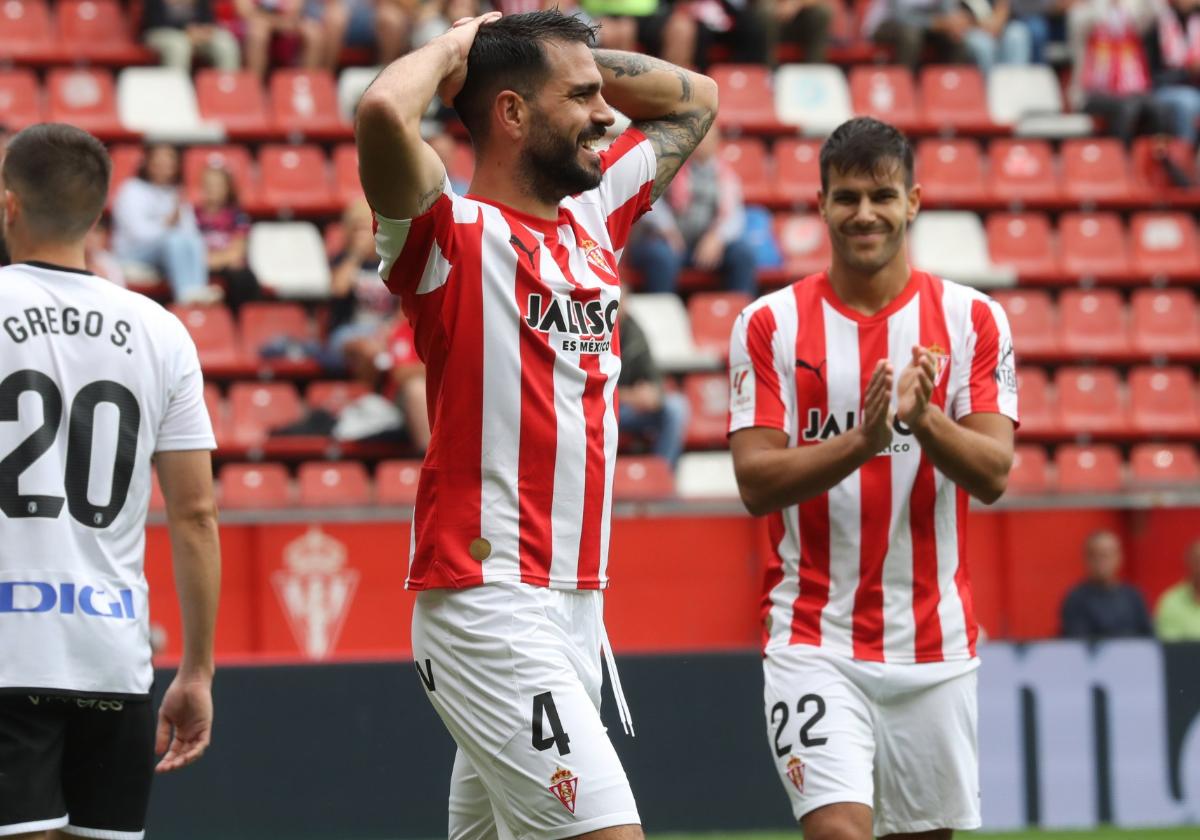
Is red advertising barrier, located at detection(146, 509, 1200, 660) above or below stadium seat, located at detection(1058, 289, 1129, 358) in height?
below

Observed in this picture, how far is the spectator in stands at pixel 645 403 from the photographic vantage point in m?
11.2

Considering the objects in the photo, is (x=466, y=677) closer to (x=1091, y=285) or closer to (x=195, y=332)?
(x=195, y=332)

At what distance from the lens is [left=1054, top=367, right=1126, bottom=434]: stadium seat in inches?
522

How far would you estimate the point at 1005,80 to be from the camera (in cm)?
1588

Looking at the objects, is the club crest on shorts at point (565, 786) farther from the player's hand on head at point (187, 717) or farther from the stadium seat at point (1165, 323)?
the stadium seat at point (1165, 323)

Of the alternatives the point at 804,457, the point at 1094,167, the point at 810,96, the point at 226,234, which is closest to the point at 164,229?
the point at 226,234

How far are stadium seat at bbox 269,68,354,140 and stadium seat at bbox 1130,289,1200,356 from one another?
6.11 meters

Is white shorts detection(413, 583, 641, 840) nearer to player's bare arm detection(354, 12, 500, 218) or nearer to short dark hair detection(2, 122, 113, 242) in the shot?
player's bare arm detection(354, 12, 500, 218)

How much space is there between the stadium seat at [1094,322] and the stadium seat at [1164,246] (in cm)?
75

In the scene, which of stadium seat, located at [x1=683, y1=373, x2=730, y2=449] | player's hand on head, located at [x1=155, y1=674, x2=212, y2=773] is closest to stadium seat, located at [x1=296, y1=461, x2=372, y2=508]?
stadium seat, located at [x1=683, y1=373, x2=730, y2=449]

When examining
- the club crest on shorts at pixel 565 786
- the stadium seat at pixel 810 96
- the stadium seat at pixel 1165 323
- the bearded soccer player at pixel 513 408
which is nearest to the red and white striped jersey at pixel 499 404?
the bearded soccer player at pixel 513 408

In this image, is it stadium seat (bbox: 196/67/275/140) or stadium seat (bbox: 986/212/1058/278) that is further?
stadium seat (bbox: 986/212/1058/278)

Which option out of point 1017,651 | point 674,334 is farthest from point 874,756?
point 674,334

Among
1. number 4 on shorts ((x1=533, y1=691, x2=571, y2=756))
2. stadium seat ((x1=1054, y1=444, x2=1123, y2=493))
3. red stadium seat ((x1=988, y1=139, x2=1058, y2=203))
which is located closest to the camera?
number 4 on shorts ((x1=533, y1=691, x2=571, y2=756))
